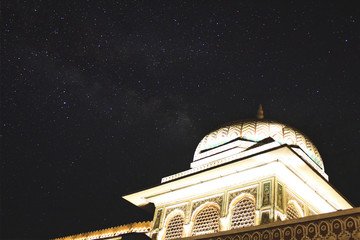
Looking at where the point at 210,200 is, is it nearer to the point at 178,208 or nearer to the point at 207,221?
the point at 207,221

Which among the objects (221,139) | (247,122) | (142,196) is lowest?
(142,196)

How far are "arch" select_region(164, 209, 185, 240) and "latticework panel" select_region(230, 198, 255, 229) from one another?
2097 mm

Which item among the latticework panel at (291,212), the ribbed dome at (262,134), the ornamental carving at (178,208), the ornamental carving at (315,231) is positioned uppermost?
the ribbed dome at (262,134)

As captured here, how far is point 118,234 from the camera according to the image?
1382 cm

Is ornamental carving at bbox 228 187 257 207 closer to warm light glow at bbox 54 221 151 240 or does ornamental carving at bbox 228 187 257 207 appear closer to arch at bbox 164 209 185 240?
arch at bbox 164 209 185 240

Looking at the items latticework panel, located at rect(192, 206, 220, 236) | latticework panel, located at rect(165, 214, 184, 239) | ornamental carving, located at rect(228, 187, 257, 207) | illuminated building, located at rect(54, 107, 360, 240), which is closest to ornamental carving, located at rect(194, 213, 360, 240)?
illuminated building, located at rect(54, 107, 360, 240)

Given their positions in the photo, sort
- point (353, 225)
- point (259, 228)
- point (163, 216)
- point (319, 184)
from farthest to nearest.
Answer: point (163, 216) → point (319, 184) → point (259, 228) → point (353, 225)

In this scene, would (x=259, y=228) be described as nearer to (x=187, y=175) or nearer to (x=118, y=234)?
(x=187, y=175)

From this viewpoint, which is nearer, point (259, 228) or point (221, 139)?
point (259, 228)

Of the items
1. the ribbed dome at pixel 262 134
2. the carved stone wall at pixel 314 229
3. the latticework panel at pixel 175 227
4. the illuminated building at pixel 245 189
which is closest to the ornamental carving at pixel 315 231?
the carved stone wall at pixel 314 229

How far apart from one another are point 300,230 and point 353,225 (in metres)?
0.78

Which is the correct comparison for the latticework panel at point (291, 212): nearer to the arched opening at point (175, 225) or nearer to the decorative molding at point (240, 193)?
the decorative molding at point (240, 193)

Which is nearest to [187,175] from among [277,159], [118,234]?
[277,159]

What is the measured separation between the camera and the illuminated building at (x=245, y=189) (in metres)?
9.09
